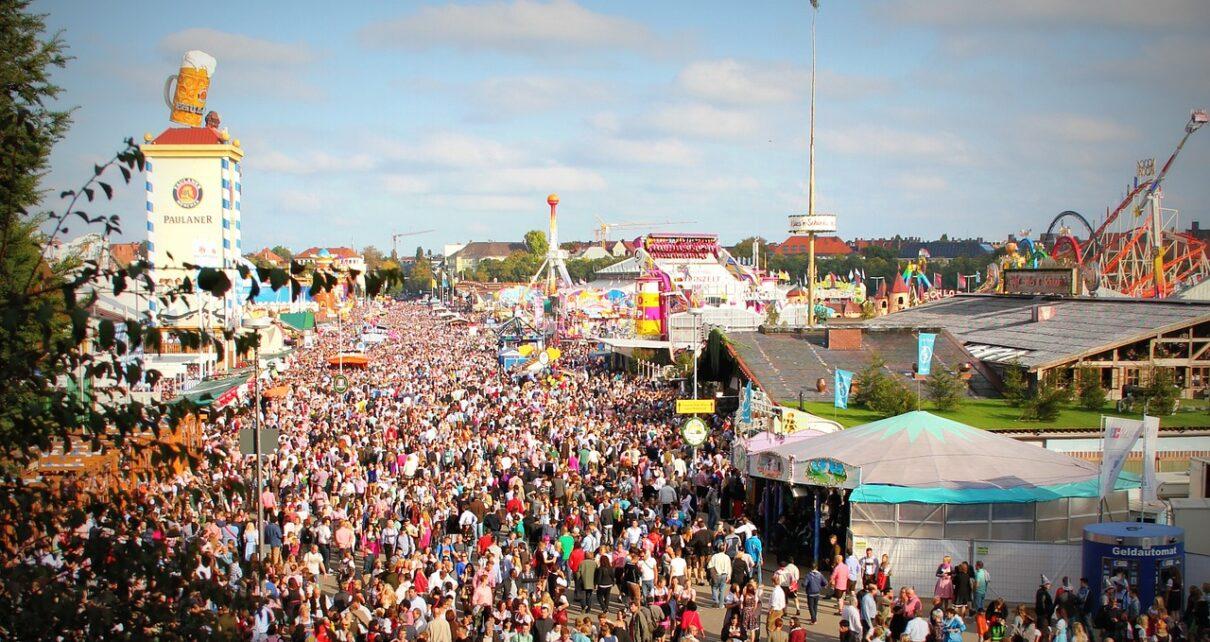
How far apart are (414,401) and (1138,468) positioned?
21.3 meters

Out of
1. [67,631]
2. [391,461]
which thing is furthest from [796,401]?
[67,631]

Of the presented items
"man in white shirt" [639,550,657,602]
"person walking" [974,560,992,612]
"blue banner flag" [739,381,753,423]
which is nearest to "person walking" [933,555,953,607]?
"person walking" [974,560,992,612]

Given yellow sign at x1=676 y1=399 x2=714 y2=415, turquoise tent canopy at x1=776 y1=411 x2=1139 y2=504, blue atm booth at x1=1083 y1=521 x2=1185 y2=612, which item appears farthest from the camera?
yellow sign at x1=676 y1=399 x2=714 y2=415

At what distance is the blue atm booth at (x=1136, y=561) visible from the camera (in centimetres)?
1334

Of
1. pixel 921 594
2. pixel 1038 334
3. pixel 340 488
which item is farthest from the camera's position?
pixel 1038 334

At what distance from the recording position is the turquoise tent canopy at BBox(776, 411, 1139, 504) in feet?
51.7

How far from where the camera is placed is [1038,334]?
106 feet

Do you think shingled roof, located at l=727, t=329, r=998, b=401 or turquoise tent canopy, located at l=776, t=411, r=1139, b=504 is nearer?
turquoise tent canopy, located at l=776, t=411, r=1139, b=504

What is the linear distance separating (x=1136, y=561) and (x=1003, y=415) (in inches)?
545

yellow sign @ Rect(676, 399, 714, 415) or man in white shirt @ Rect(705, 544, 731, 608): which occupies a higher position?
yellow sign @ Rect(676, 399, 714, 415)

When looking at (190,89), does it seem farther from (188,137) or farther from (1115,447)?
(1115,447)

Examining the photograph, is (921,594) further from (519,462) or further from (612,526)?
(519,462)

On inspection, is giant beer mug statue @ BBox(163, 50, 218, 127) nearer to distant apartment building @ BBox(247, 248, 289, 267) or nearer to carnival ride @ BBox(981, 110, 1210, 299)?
distant apartment building @ BBox(247, 248, 289, 267)

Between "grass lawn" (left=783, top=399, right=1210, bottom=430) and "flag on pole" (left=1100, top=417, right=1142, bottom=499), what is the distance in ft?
29.2
